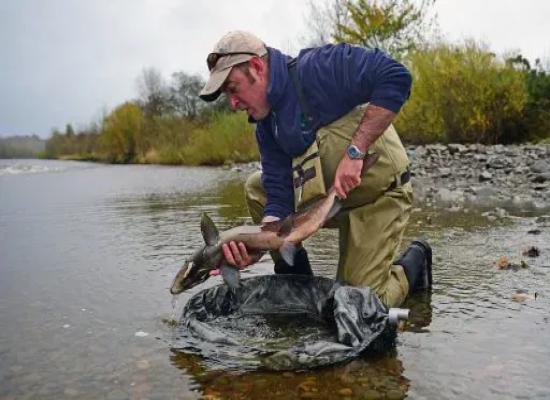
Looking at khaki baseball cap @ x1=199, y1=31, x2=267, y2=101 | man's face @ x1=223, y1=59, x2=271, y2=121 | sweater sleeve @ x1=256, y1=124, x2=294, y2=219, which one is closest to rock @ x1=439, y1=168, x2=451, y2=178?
sweater sleeve @ x1=256, y1=124, x2=294, y2=219

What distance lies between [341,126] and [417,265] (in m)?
1.09

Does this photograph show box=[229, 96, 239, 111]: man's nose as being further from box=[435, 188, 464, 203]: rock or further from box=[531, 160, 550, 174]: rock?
box=[531, 160, 550, 174]: rock

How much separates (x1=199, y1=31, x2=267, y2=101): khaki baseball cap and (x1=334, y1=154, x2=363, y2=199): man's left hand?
77cm

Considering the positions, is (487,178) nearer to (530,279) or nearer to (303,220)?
(530,279)

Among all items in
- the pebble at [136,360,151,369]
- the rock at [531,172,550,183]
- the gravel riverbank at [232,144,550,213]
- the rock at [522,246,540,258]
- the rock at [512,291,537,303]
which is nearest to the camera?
the pebble at [136,360,151,369]

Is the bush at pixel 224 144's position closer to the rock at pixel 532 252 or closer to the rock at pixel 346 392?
the rock at pixel 532 252

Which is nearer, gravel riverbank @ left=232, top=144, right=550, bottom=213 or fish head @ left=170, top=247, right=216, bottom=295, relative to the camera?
fish head @ left=170, top=247, right=216, bottom=295

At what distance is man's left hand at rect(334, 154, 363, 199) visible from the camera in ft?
10.1

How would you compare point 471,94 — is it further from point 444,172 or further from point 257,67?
point 257,67

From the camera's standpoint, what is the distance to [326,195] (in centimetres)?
320

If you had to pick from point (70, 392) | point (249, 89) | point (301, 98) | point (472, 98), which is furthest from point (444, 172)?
point (70, 392)

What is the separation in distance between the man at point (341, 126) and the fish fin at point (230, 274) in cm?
6

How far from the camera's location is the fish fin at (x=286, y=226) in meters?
3.22

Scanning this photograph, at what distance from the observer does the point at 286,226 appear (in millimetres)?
3232
